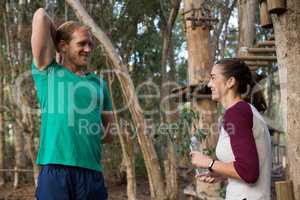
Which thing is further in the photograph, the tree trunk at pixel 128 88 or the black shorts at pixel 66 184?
the tree trunk at pixel 128 88

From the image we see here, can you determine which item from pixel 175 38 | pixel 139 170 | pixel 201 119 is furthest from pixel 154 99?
pixel 201 119

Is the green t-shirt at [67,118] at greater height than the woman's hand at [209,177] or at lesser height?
greater

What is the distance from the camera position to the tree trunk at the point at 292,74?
2.54 m

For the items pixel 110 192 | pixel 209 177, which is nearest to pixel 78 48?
pixel 209 177

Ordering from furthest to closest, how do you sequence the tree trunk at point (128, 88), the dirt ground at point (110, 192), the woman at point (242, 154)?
1. the dirt ground at point (110, 192)
2. the tree trunk at point (128, 88)
3. the woman at point (242, 154)

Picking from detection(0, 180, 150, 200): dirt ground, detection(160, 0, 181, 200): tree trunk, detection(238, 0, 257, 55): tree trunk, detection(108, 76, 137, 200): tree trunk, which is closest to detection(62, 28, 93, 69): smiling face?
detection(238, 0, 257, 55): tree trunk

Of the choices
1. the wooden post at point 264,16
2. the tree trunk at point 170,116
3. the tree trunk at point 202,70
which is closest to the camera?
the wooden post at point 264,16

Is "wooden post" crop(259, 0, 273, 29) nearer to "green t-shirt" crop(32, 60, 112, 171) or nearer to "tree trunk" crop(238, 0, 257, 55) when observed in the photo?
"green t-shirt" crop(32, 60, 112, 171)

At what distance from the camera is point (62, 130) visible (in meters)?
1.91

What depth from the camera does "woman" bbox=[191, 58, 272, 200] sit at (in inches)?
70.2

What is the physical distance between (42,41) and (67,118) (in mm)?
364

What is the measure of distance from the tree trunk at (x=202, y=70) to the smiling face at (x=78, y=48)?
3654 millimetres

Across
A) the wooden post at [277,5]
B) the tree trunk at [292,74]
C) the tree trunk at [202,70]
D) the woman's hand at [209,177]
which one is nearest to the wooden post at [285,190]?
the tree trunk at [292,74]

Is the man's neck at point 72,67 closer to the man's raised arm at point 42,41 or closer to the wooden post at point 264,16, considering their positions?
the man's raised arm at point 42,41
